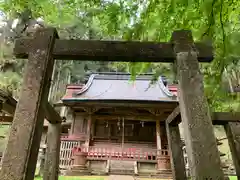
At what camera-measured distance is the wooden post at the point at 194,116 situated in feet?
4.48

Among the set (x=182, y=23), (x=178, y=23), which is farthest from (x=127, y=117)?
(x=182, y=23)

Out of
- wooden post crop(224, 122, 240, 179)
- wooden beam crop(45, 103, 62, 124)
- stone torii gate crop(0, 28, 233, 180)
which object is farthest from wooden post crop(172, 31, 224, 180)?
wooden beam crop(45, 103, 62, 124)

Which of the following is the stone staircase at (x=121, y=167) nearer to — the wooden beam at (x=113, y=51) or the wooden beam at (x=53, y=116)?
the wooden beam at (x=53, y=116)

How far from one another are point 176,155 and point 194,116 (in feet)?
5.45

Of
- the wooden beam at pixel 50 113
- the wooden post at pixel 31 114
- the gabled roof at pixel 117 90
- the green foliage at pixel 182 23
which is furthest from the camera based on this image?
the gabled roof at pixel 117 90

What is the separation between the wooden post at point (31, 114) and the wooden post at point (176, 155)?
2116 mm

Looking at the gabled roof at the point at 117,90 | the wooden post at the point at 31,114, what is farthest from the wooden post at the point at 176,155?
the gabled roof at the point at 117,90

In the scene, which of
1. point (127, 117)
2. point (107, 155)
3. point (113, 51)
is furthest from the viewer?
point (127, 117)

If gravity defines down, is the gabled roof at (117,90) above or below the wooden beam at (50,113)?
above

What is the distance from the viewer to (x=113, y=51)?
182 cm

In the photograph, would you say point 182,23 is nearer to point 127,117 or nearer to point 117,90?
point 127,117

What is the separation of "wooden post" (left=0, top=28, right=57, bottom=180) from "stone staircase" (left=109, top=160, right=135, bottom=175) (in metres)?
6.79

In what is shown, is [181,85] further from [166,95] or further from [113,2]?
[166,95]

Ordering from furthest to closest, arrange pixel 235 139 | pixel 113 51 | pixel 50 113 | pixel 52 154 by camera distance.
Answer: pixel 52 154
pixel 235 139
pixel 50 113
pixel 113 51
